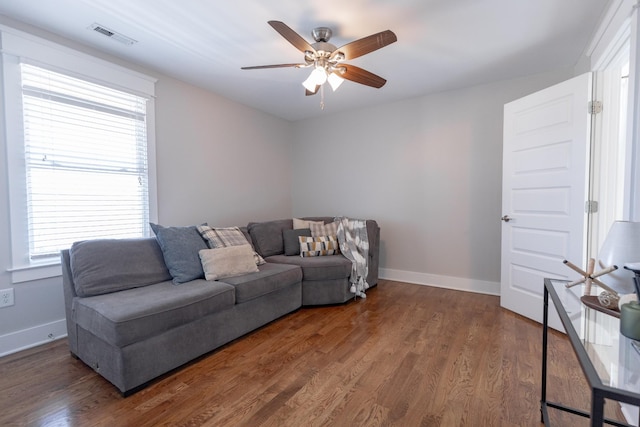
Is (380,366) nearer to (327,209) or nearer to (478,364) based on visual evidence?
(478,364)

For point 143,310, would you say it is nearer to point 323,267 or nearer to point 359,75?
point 323,267

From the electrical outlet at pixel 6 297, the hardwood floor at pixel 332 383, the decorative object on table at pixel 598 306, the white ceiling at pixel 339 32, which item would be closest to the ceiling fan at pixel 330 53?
the white ceiling at pixel 339 32

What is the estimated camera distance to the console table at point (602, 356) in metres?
0.68

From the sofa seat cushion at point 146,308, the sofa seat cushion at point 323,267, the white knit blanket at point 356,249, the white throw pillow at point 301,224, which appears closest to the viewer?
the sofa seat cushion at point 146,308

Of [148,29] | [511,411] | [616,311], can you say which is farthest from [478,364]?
[148,29]

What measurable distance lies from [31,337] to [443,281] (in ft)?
13.3

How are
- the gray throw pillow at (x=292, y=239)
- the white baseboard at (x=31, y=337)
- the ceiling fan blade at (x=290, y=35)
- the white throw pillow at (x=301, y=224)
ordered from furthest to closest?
the white throw pillow at (x=301, y=224) → the gray throw pillow at (x=292, y=239) → the white baseboard at (x=31, y=337) → the ceiling fan blade at (x=290, y=35)

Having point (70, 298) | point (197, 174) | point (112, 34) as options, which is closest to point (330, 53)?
point (112, 34)

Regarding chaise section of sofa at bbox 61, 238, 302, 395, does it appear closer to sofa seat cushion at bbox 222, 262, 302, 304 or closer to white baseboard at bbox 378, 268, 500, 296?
sofa seat cushion at bbox 222, 262, 302, 304

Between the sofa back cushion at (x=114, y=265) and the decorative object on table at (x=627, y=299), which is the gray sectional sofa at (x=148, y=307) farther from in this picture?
the decorative object on table at (x=627, y=299)

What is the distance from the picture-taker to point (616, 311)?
1120 mm

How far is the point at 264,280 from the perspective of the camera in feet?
8.52

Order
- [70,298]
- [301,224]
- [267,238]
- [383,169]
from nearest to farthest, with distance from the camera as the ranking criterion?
1. [70,298]
2. [267,238]
3. [301,224]
4. [383,169]

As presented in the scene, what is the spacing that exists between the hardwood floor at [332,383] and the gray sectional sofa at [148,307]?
0.40ft
